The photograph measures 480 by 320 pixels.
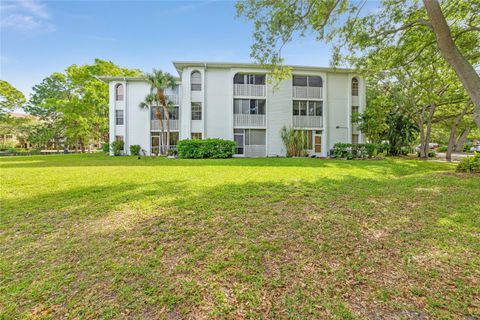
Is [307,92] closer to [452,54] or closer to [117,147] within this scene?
[452,54]

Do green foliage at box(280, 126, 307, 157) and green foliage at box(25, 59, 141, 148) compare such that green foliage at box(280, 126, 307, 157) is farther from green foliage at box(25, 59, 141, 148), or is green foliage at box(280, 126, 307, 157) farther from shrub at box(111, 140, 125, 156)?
green foliage at box(25, 59, 141, 148)

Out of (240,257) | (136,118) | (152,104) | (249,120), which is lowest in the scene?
(240,257)

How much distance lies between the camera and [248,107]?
1930 cm

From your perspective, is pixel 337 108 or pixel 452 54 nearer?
pixel 452 54

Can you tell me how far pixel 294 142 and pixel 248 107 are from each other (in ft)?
17.2

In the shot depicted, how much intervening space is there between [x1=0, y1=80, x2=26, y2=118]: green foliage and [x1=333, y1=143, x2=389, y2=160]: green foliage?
43.2 metres

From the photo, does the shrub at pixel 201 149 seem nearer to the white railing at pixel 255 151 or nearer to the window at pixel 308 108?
the white railing at pixel 255 151

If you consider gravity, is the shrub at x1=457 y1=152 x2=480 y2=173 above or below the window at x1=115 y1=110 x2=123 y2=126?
below

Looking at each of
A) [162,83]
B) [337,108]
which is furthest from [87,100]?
[337,108]

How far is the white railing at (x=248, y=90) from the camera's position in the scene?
1894 cm

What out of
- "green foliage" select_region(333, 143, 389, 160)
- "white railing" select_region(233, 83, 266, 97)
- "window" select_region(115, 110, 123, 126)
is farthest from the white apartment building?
"green foliage" select_region(333, 143, 389, 160)

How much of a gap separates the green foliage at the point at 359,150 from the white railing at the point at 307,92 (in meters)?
5.48

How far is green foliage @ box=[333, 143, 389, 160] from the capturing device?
1662 cm

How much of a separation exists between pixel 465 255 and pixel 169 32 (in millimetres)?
17845
